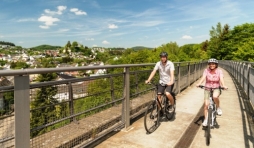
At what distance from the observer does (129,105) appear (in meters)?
4.96

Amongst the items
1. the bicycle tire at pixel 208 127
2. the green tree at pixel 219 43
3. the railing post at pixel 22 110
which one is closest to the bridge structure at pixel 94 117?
the railing post at pixel 22 110

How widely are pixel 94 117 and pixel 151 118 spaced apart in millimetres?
→ 1326

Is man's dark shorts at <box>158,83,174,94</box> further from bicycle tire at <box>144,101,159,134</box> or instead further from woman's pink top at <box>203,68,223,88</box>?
woman's pink top at <box>203,68,223,88</box>

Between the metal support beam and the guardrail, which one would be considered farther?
the metal support beam

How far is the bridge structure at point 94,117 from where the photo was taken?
2.46 metres

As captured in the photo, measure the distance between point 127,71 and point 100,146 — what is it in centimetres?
171

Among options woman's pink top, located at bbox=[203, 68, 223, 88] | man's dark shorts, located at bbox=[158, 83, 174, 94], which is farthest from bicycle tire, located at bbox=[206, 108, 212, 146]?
man's dark shorts, located at bbox=[158, 83, 174, 94]

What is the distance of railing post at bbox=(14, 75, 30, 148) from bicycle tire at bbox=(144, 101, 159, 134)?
2.57 meters

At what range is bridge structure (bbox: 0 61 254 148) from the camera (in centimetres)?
246

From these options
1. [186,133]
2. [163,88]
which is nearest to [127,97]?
[163,88]

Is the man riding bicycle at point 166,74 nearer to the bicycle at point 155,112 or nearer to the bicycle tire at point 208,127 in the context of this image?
the bicycle at point 155,112

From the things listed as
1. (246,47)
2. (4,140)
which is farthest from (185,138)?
(246,47)

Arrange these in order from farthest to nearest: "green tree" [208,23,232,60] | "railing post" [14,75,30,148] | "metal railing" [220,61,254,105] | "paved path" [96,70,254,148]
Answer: "green tree" [208,23,232,60], "metal railing" [220,61,254,105], "paved path" [96,70,254,148], "railing post" [14,75,30,148]

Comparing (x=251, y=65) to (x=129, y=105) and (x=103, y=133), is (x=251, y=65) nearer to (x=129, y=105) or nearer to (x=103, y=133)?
(x=129, y=105)
